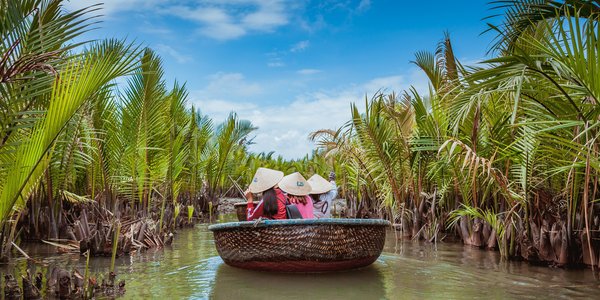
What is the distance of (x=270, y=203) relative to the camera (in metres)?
6.65

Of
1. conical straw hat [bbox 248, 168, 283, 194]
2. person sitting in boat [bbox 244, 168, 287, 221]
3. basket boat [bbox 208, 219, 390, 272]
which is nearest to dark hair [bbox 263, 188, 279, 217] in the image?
person sitting in boat [bbox 244, 168, 287, 221]

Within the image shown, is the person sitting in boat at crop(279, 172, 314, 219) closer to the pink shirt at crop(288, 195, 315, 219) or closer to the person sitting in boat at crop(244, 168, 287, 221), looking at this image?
the pink shirt at crop(288, 195, 315, 219)

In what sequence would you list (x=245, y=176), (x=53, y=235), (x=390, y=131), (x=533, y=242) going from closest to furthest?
(x=533, y=242), (x=53, y=235), (x=390, y=131), (x=245, y=176)

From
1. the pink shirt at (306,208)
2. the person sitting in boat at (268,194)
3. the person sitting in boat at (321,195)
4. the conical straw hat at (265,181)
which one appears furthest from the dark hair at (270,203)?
the person sitting in boat at (321,195)

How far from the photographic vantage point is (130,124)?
906 cm

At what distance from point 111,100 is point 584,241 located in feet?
24.3

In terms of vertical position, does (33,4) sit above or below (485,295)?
above

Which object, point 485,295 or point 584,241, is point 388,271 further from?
point 584,241

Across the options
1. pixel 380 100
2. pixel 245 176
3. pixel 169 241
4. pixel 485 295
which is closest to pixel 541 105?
pixel 485 295

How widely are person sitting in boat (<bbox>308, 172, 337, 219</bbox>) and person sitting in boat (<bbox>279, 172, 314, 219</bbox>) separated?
43.6 inches

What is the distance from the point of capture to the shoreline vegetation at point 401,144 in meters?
4.47

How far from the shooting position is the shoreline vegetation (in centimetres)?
447

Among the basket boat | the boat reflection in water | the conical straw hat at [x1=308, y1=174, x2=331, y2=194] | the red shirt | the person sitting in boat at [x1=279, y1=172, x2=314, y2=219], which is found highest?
the conical straw hat at [x1=308, y1=174, x2=331, y2=194]

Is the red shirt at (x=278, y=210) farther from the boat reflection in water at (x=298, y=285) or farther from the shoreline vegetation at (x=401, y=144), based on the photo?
the shoreline vegetation at (x=401, y=144)
